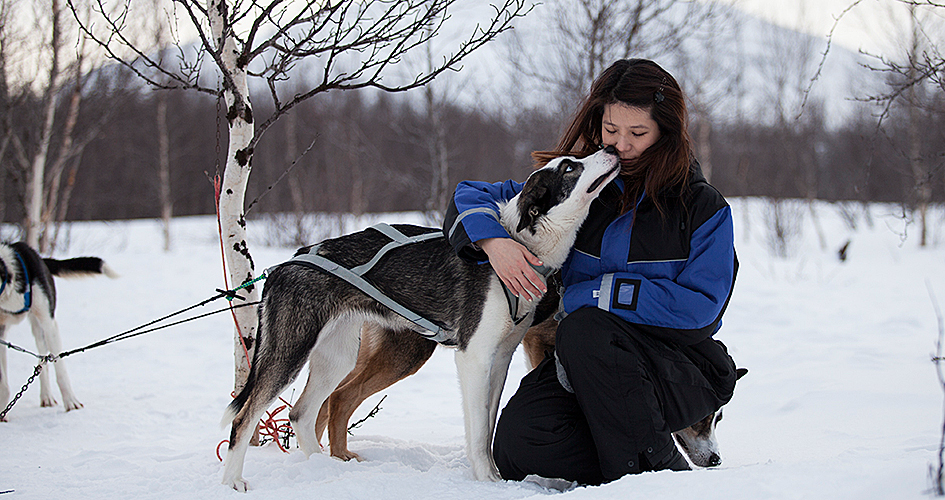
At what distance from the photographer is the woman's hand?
2451 mm

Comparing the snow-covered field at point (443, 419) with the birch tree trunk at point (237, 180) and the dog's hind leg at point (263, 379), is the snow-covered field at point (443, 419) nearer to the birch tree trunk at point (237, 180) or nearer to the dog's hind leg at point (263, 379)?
the dog's hind leg at point (263, 379)

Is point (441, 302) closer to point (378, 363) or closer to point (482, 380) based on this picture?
point (482, 380)

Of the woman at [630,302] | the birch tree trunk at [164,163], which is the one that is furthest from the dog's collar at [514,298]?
the birch tree trunk at [164,163]

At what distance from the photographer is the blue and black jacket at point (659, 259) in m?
2.38

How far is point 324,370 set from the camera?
317 centimetres

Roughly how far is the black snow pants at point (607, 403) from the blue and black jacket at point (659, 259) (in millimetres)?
94

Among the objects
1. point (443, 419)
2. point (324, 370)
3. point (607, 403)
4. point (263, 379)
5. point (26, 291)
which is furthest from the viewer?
point (26, 291)

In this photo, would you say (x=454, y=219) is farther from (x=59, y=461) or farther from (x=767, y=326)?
(x=767, y=326)

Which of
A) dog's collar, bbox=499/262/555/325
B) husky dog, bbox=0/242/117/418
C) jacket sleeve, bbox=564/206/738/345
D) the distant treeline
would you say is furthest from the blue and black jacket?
the distant treeline

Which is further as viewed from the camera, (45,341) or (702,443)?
(45,341)

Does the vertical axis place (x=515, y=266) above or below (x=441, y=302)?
above

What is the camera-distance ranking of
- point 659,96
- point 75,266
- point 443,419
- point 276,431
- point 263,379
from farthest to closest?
point 75,266
point 443,419
point 276,431
point 263,379
point 659,96

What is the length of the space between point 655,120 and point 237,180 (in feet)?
6.92

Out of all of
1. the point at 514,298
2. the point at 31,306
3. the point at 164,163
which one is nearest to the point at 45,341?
the point at 31,306
